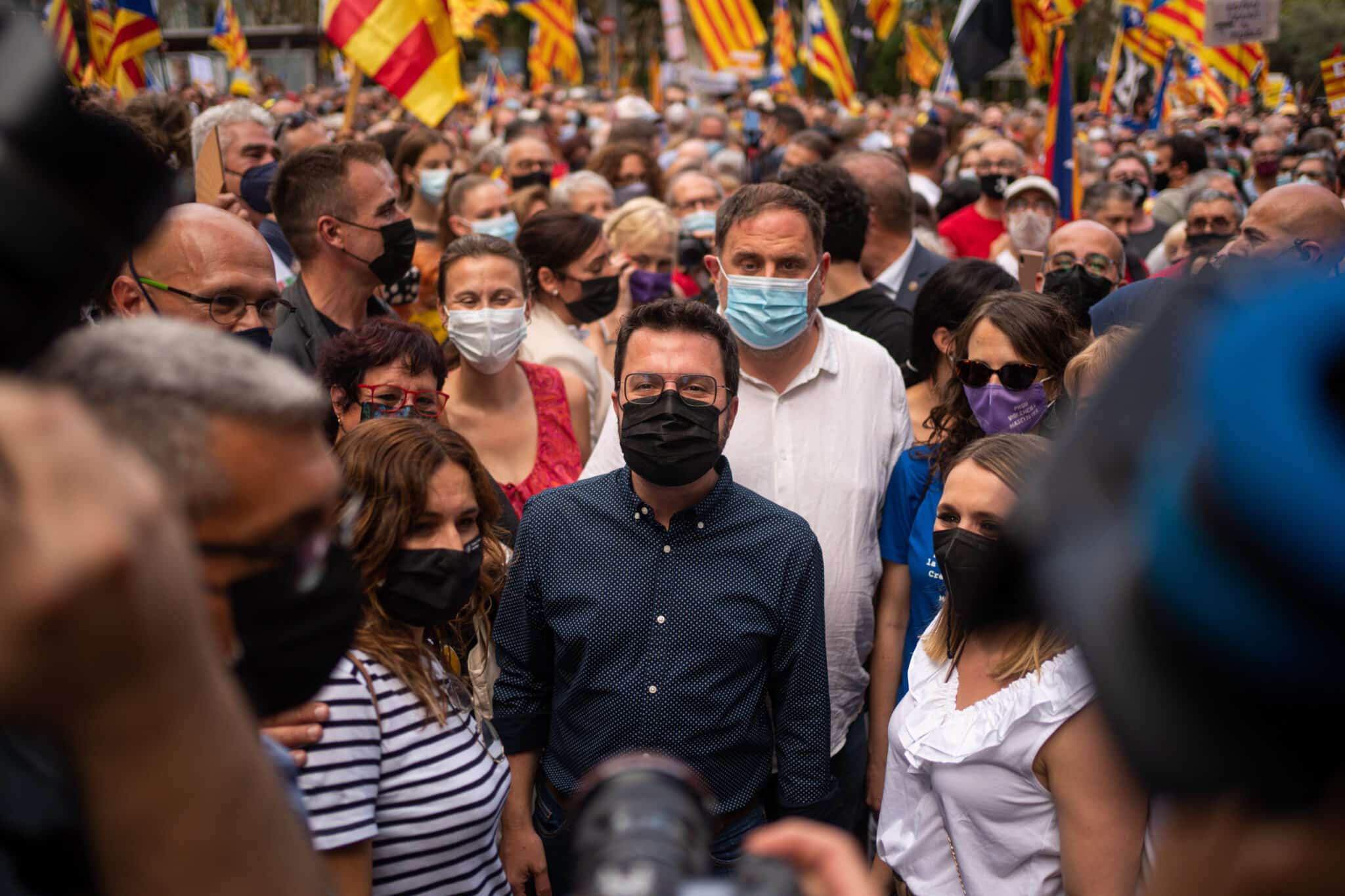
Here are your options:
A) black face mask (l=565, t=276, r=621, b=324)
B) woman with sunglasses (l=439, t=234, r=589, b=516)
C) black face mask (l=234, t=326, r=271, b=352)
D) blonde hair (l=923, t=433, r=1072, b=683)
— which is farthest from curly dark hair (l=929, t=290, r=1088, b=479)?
black face mask (l=565, t=276, r=621, b=324)

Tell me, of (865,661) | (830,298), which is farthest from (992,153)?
(865,661)

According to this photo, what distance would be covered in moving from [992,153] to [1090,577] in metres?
8.15

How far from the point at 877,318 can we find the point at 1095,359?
183 cm

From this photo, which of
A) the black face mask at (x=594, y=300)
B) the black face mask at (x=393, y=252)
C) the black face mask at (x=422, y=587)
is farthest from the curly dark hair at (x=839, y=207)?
the black face mask at (x=422, y=587)

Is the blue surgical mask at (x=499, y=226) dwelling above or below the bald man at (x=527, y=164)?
above

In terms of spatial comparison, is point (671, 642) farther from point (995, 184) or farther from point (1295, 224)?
point (995, 184)

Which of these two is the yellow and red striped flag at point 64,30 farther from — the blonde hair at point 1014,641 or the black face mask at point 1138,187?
the black face mask at point 1138,187

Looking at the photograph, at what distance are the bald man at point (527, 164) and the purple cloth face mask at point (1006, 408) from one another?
21.1 ft

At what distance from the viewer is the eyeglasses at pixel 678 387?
3195mm

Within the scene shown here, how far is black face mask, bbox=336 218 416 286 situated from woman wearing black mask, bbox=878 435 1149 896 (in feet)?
8.57

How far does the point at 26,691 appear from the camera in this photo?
0.66 m

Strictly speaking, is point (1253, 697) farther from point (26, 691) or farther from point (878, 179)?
point (878, 179)

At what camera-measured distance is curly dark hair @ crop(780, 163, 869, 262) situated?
5180 mm

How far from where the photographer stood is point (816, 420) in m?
3.82
